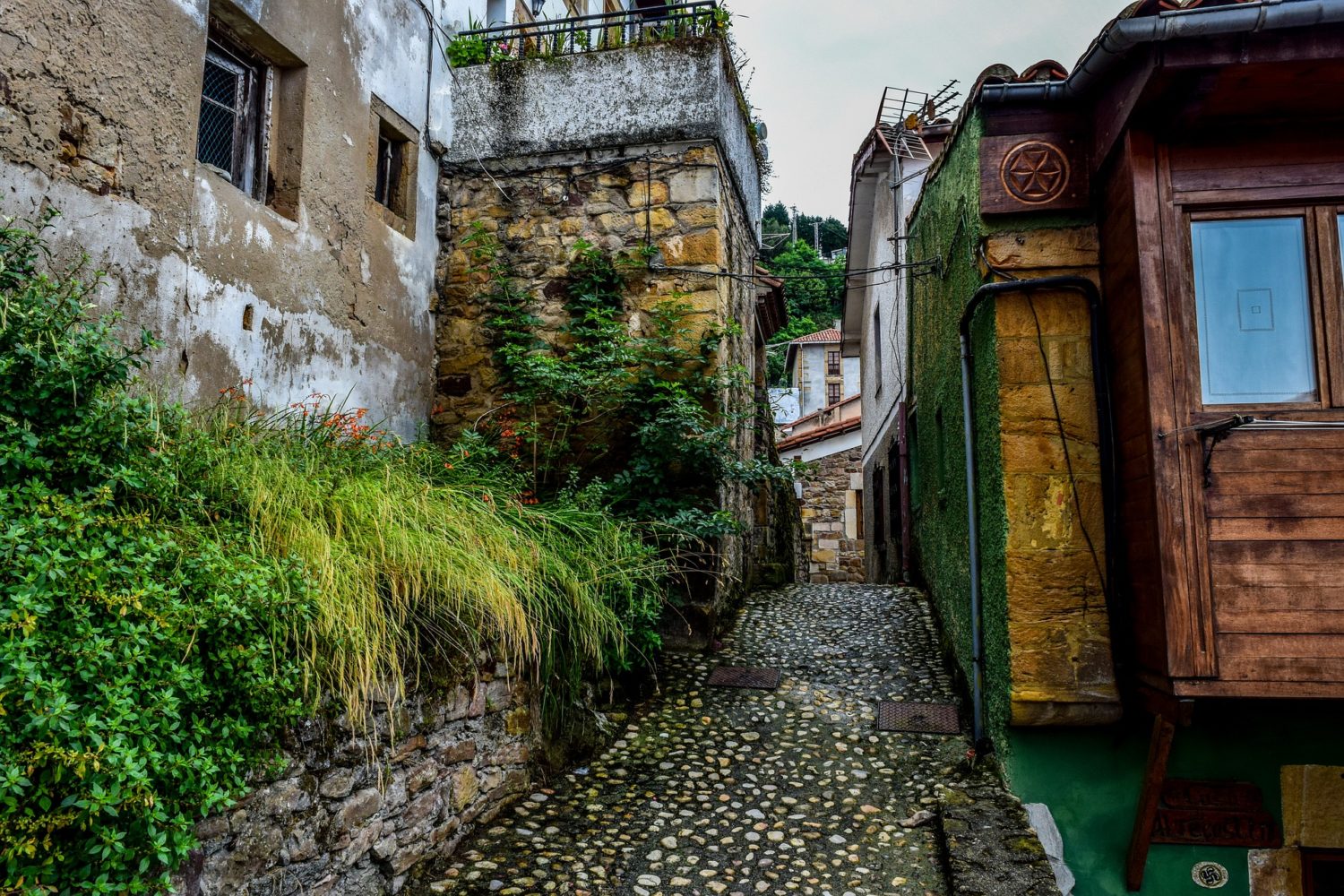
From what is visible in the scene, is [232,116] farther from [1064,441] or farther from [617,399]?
[1064,441]

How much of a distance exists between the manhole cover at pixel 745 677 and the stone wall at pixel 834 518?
10.6 metres

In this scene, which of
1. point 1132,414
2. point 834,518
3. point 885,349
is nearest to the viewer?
point 1132,414

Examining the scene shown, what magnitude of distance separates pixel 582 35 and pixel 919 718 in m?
5.64

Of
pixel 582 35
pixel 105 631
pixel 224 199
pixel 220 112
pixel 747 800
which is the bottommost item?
pixel 747 800

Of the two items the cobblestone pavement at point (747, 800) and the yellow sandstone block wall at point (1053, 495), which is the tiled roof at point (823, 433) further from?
the yellow sandstone block wall at point (1053, 495)

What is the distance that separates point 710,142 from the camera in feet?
21.0

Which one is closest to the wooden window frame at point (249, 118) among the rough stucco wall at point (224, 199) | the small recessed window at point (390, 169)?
the rough stucco wall at point (224, 199)

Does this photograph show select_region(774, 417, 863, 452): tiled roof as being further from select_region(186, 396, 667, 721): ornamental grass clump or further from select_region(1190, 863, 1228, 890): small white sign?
select_region(1190, 863, 1228, 890): small white sign

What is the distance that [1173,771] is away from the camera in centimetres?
384

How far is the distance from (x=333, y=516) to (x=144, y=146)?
2.15 meters

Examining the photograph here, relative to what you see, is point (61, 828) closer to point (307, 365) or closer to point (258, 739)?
point (258, 739)

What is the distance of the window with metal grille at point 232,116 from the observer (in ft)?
15.8

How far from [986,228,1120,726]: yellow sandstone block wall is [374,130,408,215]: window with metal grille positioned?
14.3ft

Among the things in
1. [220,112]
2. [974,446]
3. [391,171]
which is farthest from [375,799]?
[391,171]
